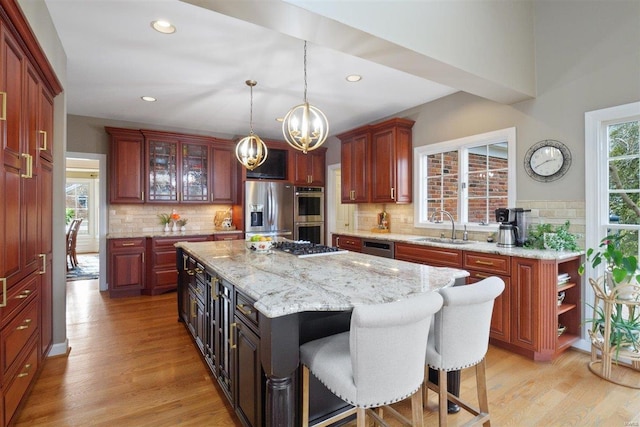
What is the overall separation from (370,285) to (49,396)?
2.23m

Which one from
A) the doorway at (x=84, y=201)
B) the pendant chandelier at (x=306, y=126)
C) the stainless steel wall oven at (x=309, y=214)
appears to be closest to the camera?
the pendant chandelier at (x=306, y=126)

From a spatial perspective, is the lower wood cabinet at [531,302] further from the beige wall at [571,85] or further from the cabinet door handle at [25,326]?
the cabinet door handle at [25,326]

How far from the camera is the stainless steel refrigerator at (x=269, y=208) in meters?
5.38

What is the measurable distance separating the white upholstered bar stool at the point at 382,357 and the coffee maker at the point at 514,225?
218cm

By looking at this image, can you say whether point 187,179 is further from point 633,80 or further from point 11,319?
point 633,80

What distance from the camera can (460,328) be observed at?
1.51 m

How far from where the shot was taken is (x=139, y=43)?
8.74ft

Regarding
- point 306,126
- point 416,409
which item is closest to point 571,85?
point 306,126

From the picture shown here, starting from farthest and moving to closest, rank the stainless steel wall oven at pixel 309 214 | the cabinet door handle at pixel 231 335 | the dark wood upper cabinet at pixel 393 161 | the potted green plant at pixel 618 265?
the stainless steel wall oven at pixel 309 214, the dark wood upper cabinet at pixel 393 161, the potted green plant at pixel 618 265, the cabinet door handle at pixel 231 335

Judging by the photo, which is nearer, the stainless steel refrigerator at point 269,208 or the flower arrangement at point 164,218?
the flower arrangement at point 164,218

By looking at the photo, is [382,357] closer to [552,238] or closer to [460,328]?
[460,328]

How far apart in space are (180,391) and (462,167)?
3.52 metres

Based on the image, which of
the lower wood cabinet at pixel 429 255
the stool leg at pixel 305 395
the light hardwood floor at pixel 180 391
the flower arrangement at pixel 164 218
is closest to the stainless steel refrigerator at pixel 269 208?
the flower arrangement at pixel 164 218

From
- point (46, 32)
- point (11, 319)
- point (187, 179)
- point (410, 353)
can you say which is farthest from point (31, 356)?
point (187, 179)
